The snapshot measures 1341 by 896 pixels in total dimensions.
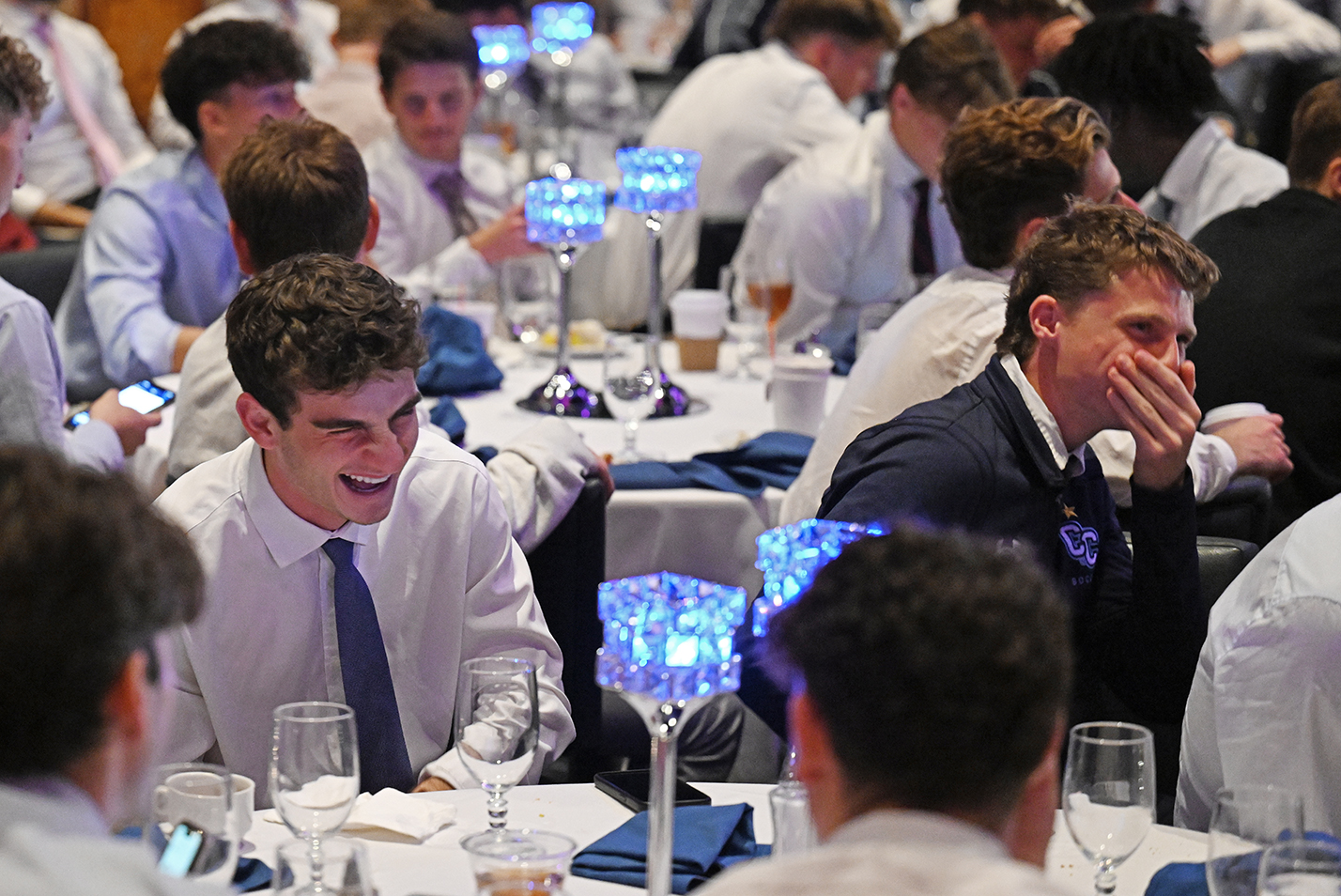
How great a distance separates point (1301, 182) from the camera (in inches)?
154

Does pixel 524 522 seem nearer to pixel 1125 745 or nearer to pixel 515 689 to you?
pixel 515 689

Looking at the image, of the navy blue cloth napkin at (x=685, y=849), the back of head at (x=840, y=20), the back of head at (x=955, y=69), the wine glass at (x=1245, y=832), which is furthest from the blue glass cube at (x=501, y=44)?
the wine glass at (x=1245, y=832)

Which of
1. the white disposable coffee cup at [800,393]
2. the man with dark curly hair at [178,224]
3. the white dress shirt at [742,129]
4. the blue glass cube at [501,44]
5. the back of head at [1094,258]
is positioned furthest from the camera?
the blue glass cube at [501,44]

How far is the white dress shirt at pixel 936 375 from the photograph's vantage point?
2.94 meters

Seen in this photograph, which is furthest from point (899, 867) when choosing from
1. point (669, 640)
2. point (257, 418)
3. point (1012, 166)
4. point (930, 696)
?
point (1012, 166)

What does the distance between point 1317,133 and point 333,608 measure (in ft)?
8.63

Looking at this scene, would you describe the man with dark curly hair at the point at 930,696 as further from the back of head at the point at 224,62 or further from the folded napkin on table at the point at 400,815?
the back of head at the point at 224,62

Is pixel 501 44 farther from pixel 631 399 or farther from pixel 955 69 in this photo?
pixel 631 399

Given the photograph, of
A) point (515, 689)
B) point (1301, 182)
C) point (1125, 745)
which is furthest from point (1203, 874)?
point (1301, 182)

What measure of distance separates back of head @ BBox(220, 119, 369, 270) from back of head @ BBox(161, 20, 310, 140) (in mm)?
1277

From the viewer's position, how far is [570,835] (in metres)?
1.88

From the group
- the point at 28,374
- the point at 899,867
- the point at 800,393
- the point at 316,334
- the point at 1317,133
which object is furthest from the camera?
the point at 1317,133

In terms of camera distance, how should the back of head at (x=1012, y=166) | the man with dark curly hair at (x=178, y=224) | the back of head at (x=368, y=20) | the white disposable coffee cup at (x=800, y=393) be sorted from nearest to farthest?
the back of head at (x=1012, y=166), the white disposable coffee cup at (x=800, y=393), the man with dark curly hair at (x=178, y=224), the back of head at (x=368, y=20)

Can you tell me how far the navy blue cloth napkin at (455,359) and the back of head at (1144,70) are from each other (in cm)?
191
